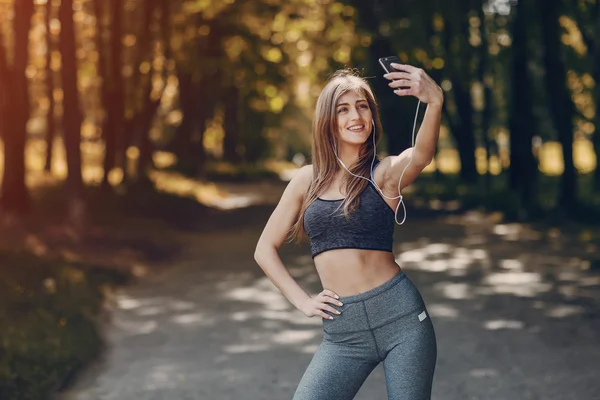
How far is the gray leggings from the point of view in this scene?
425cm

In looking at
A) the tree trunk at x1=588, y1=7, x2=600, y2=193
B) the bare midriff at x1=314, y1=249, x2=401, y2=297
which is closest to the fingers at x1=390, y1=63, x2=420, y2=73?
the bare midriff at x1=314, y1=249, x2=401, y2=297

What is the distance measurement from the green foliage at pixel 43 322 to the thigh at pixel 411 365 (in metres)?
4.40

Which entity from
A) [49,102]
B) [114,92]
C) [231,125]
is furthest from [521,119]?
[231,125]

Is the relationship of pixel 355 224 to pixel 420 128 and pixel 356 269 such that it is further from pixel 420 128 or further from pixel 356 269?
pixel 420 128

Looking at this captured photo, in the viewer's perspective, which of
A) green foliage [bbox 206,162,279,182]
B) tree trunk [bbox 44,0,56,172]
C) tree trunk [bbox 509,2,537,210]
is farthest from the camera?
green foliage [bbox 206,162,279,182]

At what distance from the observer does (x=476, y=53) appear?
3553cm

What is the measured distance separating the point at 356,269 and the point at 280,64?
29478 millimetres

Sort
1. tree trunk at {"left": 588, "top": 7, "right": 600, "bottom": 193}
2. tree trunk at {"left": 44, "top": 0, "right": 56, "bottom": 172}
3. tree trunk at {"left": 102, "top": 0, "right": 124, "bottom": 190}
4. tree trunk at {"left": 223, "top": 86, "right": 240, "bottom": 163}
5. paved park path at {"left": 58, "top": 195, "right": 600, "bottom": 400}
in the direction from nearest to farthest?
paved park path at {"left": 58, "top": 195, "right": 600, "bottom": 400} < tree trunk at {"left": 588, "top": 7, "right": 600, "bottom": 193} < tree trunk at {"left": 102, "top": 0, "right": 124, "bottom": 190} < tree trunk at {"left": 44, "top": 0, "right": 56, "bottom": 172} < tree trunk at {"left": 223, "top": 86, "right": 240, "bottom": 163}

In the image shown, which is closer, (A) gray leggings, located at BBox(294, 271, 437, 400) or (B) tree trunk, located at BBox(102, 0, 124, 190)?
(A) gray leggings, located at BBox(294, 271, 437, 400)

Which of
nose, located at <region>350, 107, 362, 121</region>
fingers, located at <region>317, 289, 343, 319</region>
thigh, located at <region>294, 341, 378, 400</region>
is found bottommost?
thigh, located at <region>294, 341, 378, 400</region>

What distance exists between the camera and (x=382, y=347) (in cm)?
431

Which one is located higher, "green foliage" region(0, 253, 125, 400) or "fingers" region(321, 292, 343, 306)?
"fingers" region(321, 292, 343, 306)

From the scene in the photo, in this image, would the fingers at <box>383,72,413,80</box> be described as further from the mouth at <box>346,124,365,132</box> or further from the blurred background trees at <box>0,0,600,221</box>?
the blurred background trees at <box>0,0,600,221</box>

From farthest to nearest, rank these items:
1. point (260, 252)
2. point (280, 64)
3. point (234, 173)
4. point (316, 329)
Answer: point (234, 173) → point (280, 64) → point (316, 329) → point (260, 252)
